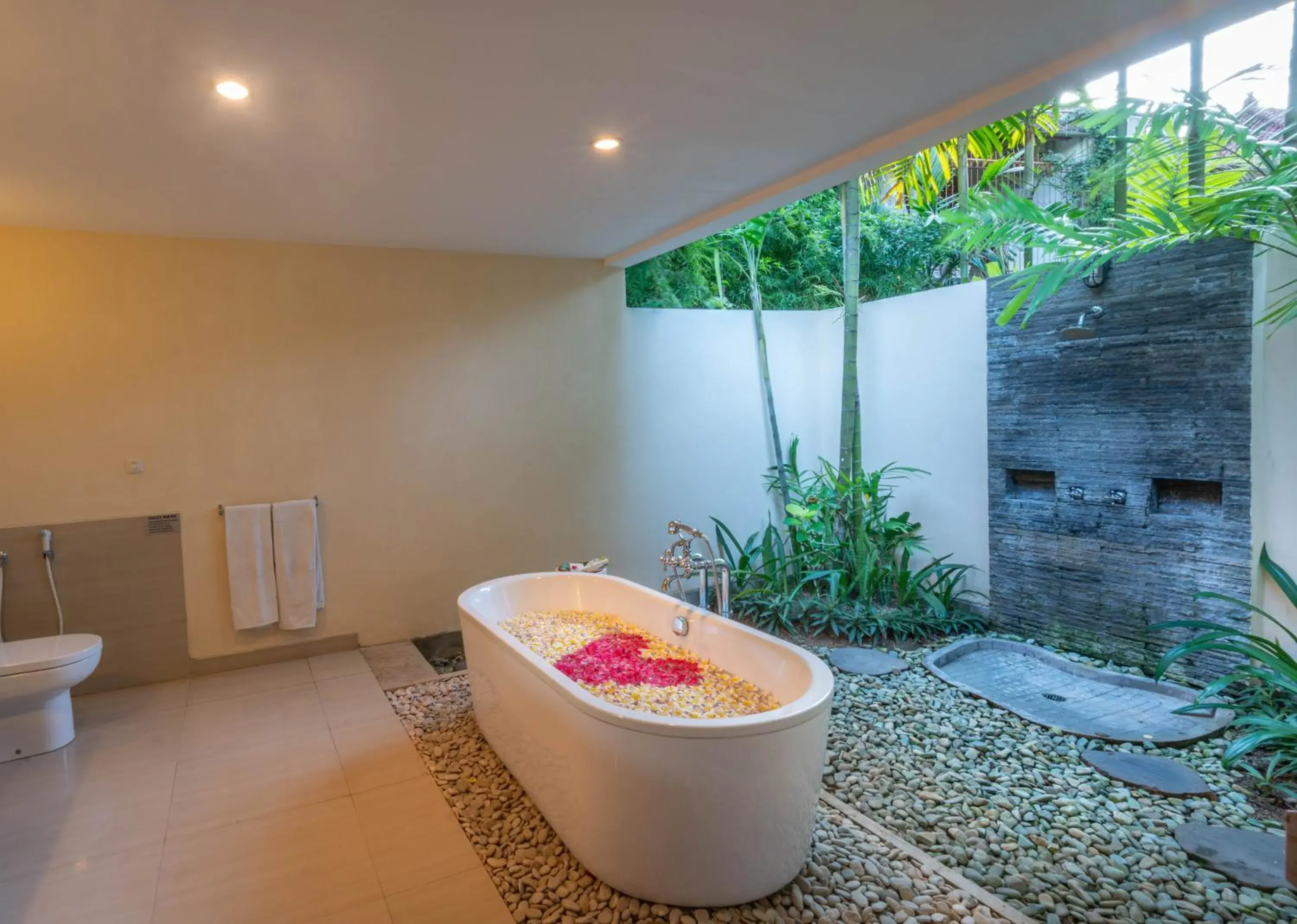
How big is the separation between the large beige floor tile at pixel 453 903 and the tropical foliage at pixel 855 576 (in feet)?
9.14

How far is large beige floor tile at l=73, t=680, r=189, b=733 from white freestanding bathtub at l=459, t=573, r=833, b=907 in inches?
94.0

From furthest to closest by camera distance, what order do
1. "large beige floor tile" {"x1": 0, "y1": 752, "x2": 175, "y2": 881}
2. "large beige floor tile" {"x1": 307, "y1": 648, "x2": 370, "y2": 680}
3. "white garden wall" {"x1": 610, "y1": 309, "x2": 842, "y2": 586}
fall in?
"white garden wall" {"x1": 610, "y1": 309, "x2": 842, "y2": 586}, "large beige floor tile" {"x1": 307, "y1": 648, "x2": 370, "y2": 680}, "large beige floor tile" {"x1": 0, "y1": 752, "x2": 175, "y2": 881}

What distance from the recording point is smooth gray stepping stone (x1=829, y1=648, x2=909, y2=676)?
4.02 m

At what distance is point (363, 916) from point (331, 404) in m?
3.02

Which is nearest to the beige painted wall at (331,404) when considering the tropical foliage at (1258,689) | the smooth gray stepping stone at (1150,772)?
the smooth gray stepping stone at (1150,772)

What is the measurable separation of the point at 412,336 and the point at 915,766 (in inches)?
144

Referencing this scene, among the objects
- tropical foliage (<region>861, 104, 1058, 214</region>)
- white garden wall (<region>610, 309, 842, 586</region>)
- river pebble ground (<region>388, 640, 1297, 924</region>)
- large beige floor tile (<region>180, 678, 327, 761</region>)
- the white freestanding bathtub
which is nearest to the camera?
the white freestanding bathtub

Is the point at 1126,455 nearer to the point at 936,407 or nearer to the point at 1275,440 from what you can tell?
the point at 1275,440

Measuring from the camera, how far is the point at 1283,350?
3273 millimetres

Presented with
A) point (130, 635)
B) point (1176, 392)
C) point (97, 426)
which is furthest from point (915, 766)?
point (97, 426)

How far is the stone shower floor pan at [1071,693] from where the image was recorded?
3.23 metres

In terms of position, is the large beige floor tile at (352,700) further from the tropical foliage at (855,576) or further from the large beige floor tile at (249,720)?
the tropical foliage at (855,576)

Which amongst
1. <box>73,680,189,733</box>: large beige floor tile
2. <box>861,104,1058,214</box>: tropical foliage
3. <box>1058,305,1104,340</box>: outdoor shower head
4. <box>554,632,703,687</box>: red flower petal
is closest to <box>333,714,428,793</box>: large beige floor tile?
<box>554,632,703,687</box>: red flower petal

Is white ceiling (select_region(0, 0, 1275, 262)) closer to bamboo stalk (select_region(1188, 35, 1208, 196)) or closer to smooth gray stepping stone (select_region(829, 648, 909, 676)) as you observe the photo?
bamboo stalk (select_region(1188, 35, 1208, 196))
